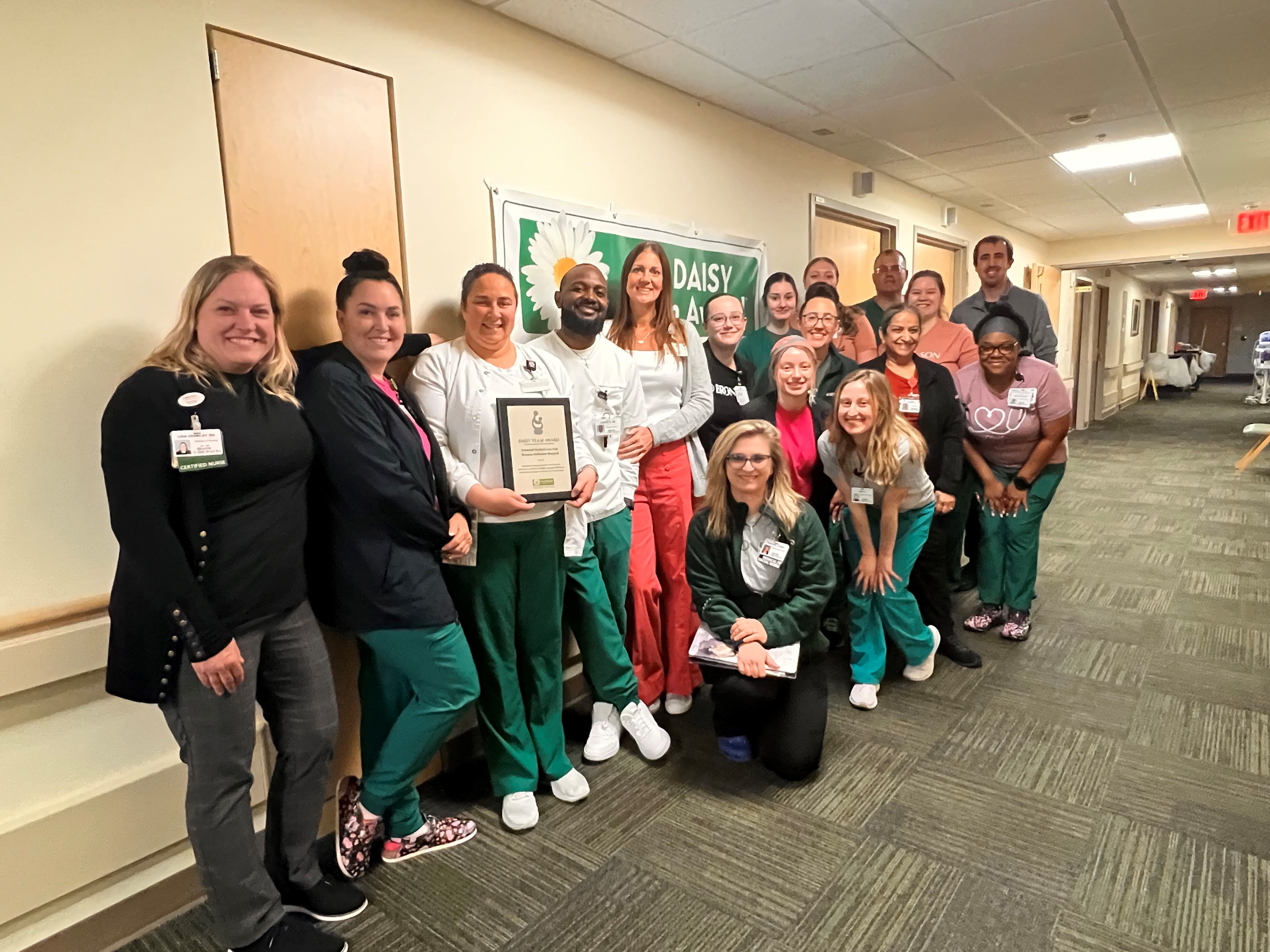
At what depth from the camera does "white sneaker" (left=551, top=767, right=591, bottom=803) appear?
91.4 inches

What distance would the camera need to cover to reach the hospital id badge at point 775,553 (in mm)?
2432

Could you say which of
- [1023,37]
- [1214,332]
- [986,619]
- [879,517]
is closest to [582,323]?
[879,517]

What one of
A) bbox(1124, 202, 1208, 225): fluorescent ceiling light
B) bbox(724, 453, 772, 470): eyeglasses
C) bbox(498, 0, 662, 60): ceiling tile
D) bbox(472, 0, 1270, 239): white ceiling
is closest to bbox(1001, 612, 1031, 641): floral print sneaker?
bbox(724, 453, 772, 470): eyeglasses

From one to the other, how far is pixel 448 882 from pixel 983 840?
4.84 ft

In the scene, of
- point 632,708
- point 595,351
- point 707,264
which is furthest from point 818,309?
point 632,708

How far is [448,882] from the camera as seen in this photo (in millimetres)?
1992

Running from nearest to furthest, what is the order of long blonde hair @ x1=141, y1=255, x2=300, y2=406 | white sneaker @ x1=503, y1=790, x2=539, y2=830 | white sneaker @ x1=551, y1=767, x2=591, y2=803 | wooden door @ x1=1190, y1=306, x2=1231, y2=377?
long blonde hair @ x1=141, y1=255, x2=300, y2=406 → white sneaker @ x1=503, y1=790, x2=539, y2=830 → white sneaker @ x1=551, y1=767, x2=591, y2=803 → wooden door @ x1=1190, y1=306, x2=1231, y2=377

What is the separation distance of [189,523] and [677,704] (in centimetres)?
→ 189

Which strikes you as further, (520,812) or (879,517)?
(879,517)

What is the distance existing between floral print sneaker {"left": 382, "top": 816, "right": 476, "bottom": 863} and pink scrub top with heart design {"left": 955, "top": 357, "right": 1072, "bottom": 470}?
2570 millimetres

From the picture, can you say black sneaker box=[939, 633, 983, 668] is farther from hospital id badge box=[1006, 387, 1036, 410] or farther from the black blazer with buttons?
the black blazer with buttons

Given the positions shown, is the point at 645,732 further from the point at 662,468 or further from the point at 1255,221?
the point at 1255,221

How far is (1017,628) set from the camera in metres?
3.48

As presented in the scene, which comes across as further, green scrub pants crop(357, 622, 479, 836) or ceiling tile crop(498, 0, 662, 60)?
ceiling tile crop(498, 0, 662, 60)
